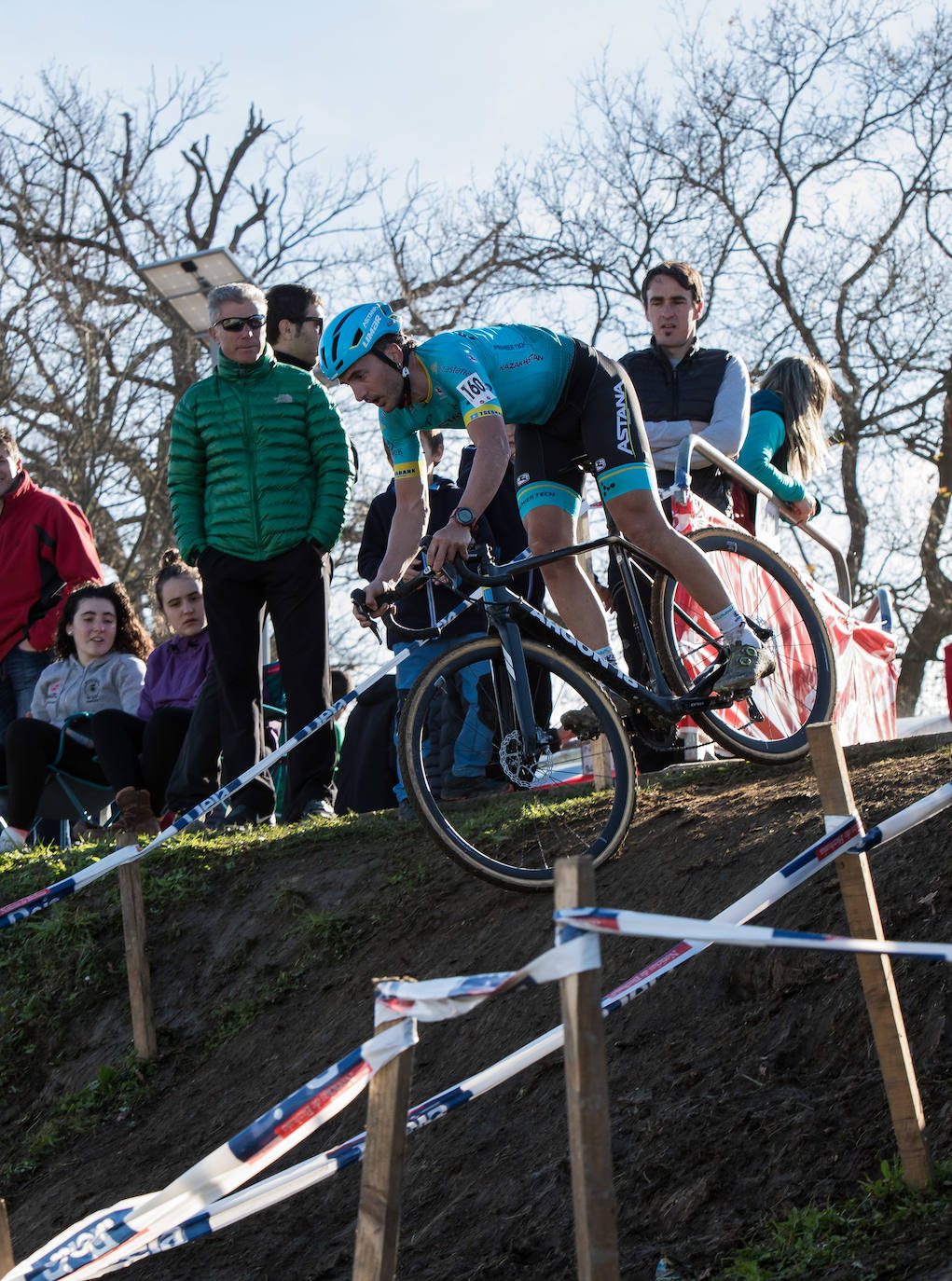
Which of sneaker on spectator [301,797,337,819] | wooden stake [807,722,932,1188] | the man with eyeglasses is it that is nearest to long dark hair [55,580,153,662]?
the man with eyeglasses

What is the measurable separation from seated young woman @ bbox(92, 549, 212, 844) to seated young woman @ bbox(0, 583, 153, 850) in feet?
0.72

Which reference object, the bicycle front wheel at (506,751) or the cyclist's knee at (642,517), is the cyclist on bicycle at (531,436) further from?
the bicycle front wheel at (506,751)

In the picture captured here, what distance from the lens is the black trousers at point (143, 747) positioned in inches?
284

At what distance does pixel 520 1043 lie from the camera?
424cm

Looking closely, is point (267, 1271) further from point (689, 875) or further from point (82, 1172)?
point (689, 875)

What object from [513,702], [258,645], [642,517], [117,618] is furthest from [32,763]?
[642,517]

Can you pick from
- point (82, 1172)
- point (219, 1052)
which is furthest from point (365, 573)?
point (82, 1172)

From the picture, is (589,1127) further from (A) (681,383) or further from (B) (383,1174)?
(A) (681,383)

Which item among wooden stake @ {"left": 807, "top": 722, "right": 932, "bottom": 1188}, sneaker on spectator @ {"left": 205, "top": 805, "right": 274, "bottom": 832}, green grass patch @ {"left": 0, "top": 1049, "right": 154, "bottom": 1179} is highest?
sneaker on spectator @ {"left": 205, "top": 805, "right": 274, "bottom": 832}

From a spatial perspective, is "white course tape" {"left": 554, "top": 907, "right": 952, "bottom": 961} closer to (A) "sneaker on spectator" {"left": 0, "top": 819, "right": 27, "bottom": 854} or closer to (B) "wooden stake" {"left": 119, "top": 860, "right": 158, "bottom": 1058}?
(B) "wooden stake" {"left": 119, "top": 860, "right": 158, "bottom": 1058}

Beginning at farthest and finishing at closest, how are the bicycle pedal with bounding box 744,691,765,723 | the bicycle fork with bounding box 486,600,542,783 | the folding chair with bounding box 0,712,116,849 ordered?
1. the folding chair with bounding box 0,712,116,849
2. the bicycle pedal with bounding box 744,691,765,723
3. the bicycle fork with bounding box 486,600,542,783

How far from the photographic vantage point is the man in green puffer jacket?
639 centimetres

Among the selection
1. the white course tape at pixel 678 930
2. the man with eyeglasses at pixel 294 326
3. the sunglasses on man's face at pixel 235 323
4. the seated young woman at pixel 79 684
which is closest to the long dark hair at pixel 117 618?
the seated young woman at pixel 79 684

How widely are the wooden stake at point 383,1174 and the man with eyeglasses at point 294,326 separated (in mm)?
5305
